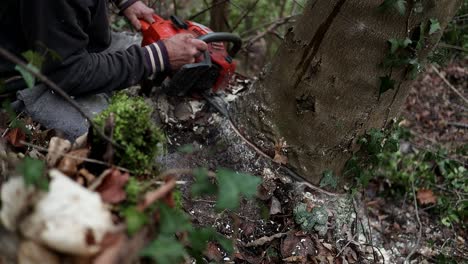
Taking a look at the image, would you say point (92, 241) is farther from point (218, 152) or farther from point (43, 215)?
point (218, 152)

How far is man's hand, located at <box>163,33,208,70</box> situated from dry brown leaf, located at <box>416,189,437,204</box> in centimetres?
194

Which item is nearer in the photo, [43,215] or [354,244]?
[43,215]

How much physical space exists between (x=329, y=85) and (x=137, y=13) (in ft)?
4.55

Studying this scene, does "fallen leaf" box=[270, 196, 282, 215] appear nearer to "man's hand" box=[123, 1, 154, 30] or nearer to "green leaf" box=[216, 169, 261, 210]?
"green leaf" box=[216, 169, 261, 210]

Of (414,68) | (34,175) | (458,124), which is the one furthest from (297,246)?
(458,124)

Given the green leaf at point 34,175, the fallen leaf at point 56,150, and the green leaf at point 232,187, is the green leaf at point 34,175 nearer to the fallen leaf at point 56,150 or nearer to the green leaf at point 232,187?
the fallen leaf at point 56,150

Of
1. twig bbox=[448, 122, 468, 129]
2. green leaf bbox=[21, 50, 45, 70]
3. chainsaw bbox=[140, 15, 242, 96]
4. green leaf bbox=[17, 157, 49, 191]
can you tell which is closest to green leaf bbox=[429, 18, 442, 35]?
chainsaw bbox=[140, 15, 242, 96]

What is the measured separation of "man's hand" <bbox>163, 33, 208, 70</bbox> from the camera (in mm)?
2287

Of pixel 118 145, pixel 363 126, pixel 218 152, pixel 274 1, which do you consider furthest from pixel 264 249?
pixel 274 1

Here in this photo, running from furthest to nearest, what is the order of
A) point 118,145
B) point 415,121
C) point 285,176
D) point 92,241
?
point 415,121
point 285,176
point 118,145
point 92,241

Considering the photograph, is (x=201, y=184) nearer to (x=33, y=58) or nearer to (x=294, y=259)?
(x=33, y=58)

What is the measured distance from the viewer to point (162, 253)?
98 centimetres

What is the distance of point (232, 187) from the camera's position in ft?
3.66

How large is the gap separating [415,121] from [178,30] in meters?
2.77
